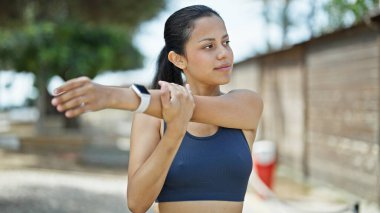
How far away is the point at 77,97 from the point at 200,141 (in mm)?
710

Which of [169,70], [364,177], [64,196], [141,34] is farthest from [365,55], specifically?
[141,34]

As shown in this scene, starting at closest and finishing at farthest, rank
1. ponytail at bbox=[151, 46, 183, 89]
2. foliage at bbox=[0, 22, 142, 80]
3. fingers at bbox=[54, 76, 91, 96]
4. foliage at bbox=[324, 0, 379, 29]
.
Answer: fingers at bbox=[54, 76, 91, 96] → ponytail at bbox=[151, 46, 183, 89] → foliage at bbox=[324, 0, 379, 29] → foliage at bbox=[0, 22, 142, 80]

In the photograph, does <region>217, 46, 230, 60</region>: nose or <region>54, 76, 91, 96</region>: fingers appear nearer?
<region>54, 76, 91, 96</region>: fingers

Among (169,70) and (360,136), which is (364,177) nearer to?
(360,136)

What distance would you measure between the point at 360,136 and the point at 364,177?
600mm

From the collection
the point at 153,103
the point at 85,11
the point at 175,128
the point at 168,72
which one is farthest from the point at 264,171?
the point at 85,11

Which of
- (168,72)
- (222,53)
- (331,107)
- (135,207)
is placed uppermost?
(222,53)

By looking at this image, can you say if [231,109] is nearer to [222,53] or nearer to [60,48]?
[222,53]

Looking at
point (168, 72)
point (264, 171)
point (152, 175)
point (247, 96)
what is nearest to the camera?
point (152, 175)

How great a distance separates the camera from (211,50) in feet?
6.24

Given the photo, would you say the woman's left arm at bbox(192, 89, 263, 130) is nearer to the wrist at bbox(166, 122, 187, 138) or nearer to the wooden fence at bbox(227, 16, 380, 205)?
the wrist at bbox(166, 122, 187, 138)

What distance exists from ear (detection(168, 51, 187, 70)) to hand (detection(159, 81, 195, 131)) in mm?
435

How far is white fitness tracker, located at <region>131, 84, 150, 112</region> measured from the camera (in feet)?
4.73

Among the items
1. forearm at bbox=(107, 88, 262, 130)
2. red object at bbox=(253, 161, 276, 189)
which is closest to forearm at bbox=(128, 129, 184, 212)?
forearm at bbox=(107, 88, 262, 130)
